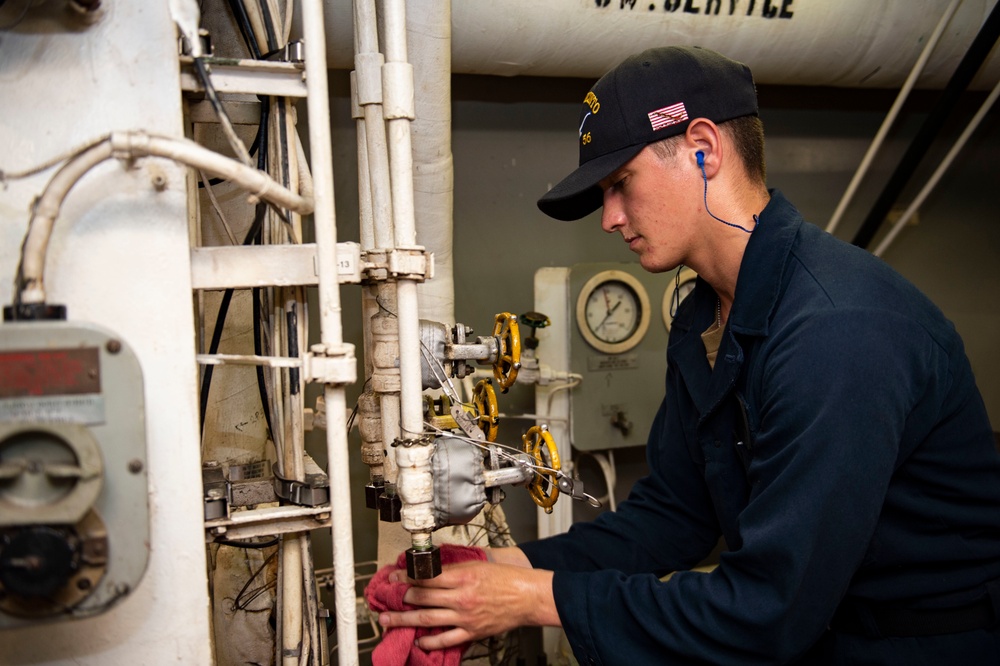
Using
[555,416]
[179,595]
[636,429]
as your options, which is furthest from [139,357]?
[636,429]

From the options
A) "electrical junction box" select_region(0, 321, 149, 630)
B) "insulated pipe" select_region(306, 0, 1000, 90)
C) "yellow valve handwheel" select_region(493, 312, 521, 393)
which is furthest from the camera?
"insulated pipe" select_region(306, 0, 1000, 90)

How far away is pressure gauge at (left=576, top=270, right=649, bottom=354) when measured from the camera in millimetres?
1749

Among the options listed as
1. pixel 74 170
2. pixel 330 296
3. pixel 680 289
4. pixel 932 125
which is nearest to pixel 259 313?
pixel 330 296

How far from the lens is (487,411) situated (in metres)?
1.14

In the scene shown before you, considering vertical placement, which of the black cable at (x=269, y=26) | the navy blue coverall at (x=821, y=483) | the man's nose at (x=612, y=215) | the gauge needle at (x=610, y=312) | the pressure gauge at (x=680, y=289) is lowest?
the navy blue coverall at (x=821, y=483)

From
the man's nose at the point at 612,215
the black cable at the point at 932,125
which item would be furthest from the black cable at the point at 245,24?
the black cable at the point at 932,125

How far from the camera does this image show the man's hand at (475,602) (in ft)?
3.30

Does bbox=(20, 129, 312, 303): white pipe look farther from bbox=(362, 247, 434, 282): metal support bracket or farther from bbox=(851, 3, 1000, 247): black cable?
bbox=(851, 3, 1000, 247): black cable

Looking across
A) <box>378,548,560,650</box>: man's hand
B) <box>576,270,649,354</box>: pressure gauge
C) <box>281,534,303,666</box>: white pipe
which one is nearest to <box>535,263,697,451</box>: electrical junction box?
<box>576,270,649,354</box>: pressure gauge

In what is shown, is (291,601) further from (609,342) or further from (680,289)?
(680,289)

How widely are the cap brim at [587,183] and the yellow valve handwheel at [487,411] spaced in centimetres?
31

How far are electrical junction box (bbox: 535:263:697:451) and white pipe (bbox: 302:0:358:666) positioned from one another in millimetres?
905

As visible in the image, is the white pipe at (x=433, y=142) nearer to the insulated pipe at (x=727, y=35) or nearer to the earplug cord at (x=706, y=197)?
the insulated pipe at (x=727, y=35)

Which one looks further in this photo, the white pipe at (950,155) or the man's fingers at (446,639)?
the white pipe at (950,155)
